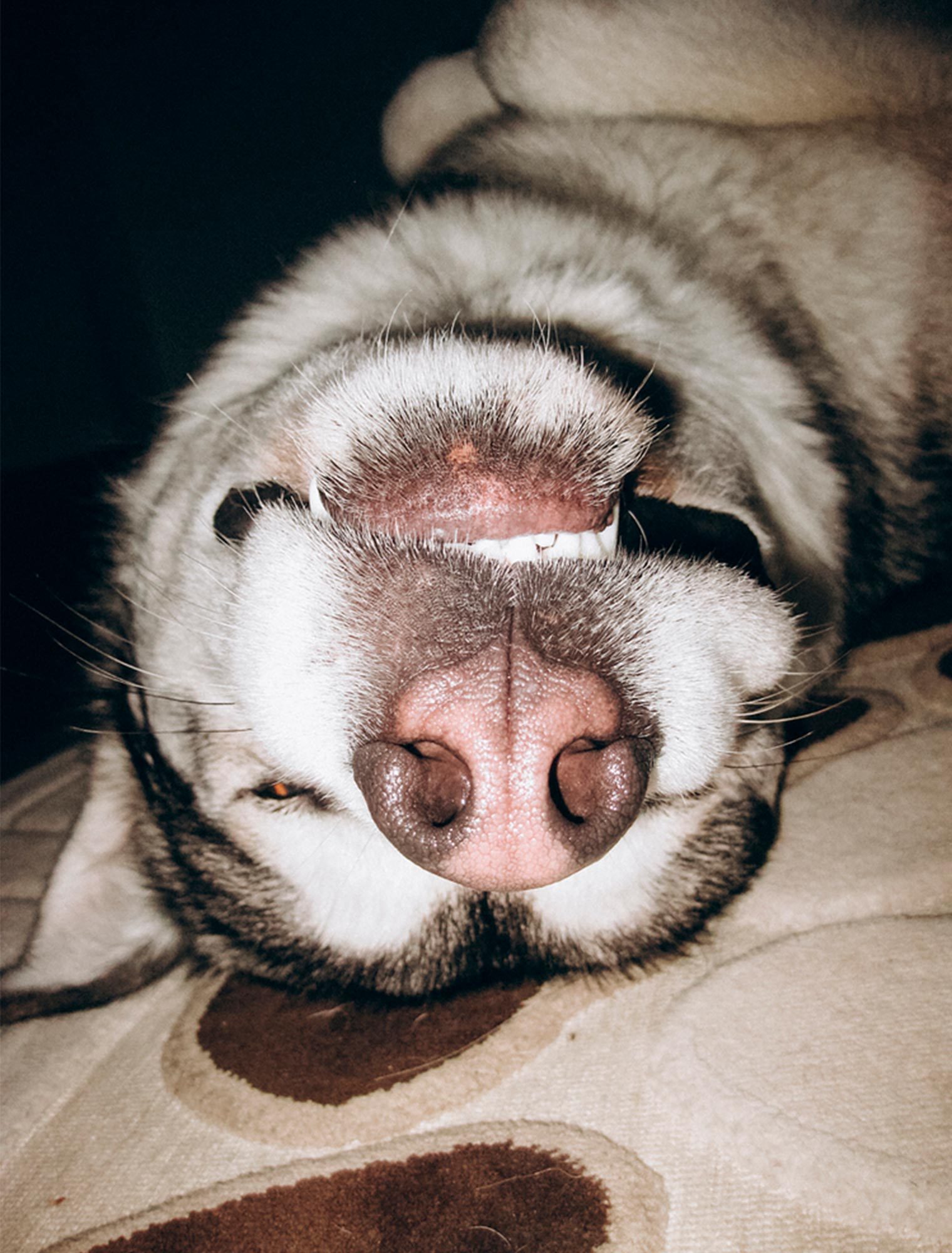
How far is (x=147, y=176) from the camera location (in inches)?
254

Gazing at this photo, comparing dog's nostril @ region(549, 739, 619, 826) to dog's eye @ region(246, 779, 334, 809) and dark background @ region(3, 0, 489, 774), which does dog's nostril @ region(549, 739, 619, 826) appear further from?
dark background @ region(3, 0, 489, 774)

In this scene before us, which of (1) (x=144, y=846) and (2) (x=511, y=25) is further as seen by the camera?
(2) (x=511, y=25)

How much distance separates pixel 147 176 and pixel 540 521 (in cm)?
688

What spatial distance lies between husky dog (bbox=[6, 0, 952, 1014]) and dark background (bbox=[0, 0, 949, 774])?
362 cm

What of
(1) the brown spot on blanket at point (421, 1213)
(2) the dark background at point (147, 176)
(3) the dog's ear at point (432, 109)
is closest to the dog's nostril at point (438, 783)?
(1) the brown spot on blanket at point (421, 1213)

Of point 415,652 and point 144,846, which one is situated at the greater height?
point 415,652

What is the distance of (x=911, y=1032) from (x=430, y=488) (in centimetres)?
124

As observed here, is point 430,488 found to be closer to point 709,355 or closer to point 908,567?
point 709,355

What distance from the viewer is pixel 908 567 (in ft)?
7.84

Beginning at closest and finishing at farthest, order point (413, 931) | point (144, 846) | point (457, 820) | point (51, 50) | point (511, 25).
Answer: point (457, 820) → point (413, 931) → point (144, 846) → point (511, 25) → point (51, 50)

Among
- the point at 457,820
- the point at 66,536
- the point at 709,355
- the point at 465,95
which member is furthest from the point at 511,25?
the point at 66,536

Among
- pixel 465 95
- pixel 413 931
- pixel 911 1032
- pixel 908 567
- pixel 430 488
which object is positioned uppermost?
pixel 465 95

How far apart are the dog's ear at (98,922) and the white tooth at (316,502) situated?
107cm

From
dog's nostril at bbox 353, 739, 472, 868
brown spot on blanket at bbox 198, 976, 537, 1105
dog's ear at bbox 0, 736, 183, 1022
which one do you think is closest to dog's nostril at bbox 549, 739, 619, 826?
dog's nostril at bbox 353, 739, 472, 868
